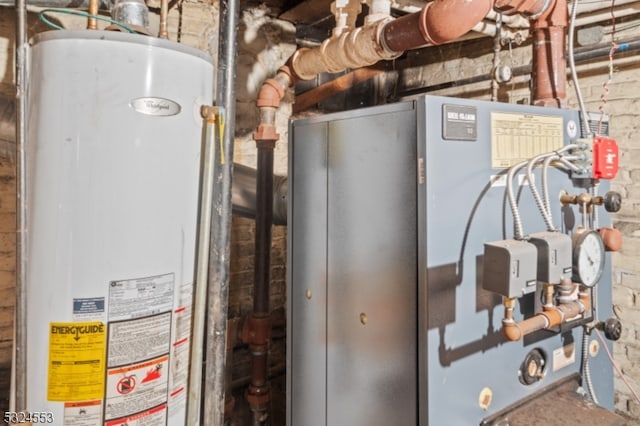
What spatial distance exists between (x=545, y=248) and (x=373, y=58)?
29.3 inches

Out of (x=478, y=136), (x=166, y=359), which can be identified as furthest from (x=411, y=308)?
(x=166, y=359)

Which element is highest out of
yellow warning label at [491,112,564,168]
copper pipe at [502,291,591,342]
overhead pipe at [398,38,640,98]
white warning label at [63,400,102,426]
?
overhead pipe at [398,38,640,98]

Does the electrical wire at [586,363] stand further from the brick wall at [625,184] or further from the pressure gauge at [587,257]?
the brick wall at [625,184]

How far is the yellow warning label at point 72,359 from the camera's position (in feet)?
2.75

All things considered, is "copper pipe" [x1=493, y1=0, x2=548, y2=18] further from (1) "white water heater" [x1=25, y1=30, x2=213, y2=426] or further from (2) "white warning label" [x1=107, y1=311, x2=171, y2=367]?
(2) "white warning label" [x1=107, y1=311, x2=171, y2=367]

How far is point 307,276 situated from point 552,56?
985mm

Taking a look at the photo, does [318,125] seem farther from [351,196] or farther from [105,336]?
[105,336]

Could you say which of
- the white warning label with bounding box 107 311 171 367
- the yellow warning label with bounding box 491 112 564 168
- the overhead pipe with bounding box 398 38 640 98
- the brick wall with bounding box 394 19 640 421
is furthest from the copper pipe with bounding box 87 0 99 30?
the brick wall with bounding box 394 19 640 421

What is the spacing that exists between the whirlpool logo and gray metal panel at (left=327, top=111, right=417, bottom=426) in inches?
16.9

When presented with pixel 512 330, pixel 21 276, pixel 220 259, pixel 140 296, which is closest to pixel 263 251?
pixel 220 259

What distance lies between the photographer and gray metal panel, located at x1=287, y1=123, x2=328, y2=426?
47.2 inches

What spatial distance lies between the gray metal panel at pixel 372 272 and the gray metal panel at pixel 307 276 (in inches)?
1.4

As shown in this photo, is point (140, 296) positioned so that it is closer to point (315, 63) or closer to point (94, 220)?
point (94, 220)

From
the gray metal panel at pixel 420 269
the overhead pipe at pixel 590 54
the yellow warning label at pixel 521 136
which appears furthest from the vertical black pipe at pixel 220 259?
the overhead pipe at pixel 590 54
